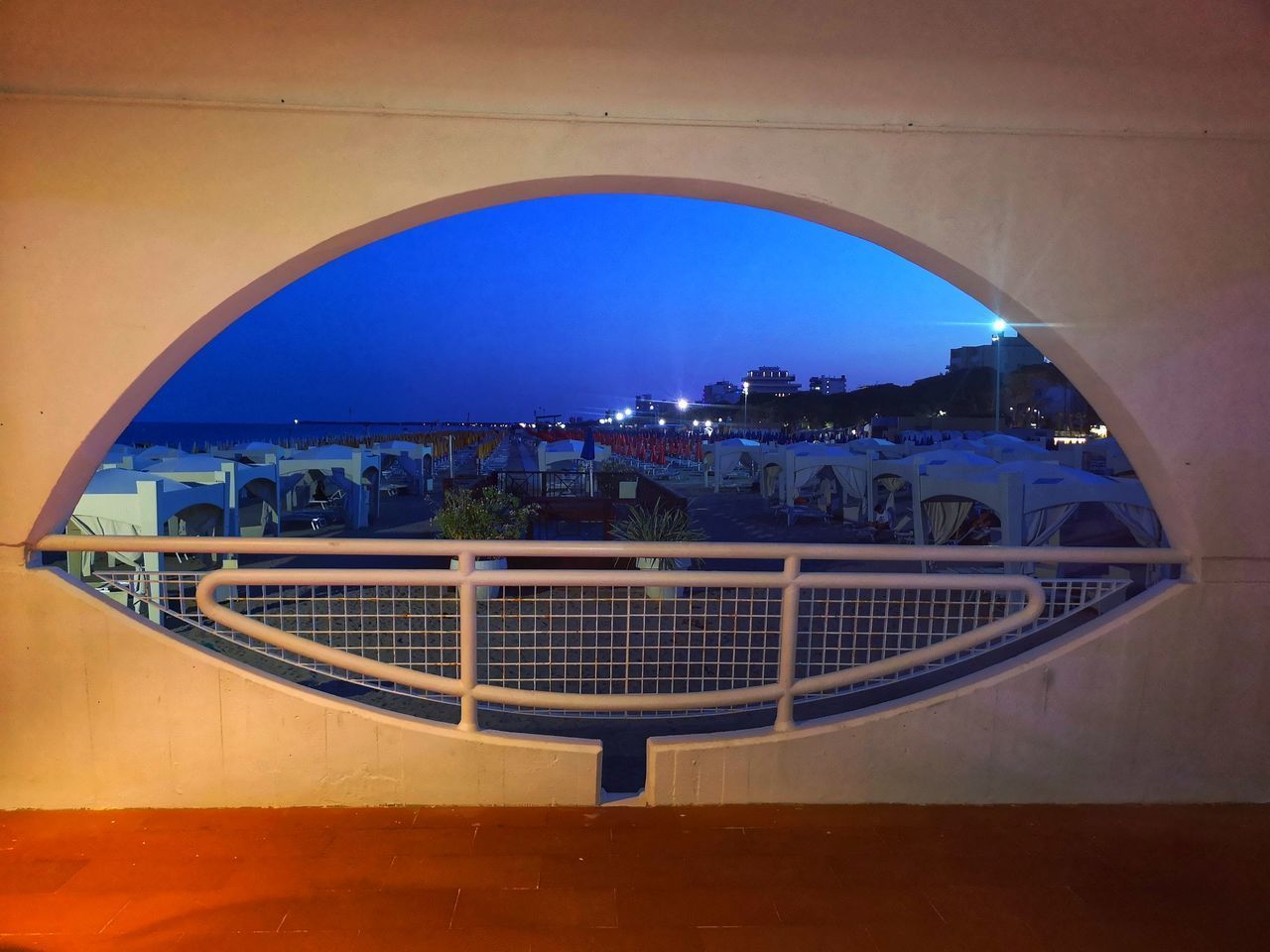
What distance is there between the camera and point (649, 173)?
2773mm

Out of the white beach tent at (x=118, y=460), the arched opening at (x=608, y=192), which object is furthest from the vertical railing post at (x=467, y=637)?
the white beach tent at (x=118, y=460)

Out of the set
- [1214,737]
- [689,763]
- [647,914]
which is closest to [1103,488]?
[1214,737]

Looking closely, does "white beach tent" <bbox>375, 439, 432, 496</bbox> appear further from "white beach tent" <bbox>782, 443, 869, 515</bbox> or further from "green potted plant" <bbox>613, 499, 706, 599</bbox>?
"green potted plant" <bbox>613, 499, 706, 599</bbox>

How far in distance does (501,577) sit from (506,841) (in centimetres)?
101

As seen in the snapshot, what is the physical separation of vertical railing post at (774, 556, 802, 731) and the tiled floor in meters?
0.39

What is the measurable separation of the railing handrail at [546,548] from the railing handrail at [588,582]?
8 centimetres

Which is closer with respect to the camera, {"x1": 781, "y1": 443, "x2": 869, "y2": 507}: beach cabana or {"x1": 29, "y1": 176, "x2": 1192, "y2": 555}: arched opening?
{"x1": 29, "y1": 176, "x2": 1192, "y2": 555}: arched opening

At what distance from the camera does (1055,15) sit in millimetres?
2615

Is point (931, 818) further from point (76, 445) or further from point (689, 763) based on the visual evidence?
point (76, 445)

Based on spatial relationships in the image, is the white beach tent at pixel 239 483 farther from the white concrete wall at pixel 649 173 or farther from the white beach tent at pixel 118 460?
the white concrete wall at pixel 649 173

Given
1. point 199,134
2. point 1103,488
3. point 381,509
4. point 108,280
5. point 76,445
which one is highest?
point 199,134

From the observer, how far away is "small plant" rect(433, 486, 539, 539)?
7.55 meters

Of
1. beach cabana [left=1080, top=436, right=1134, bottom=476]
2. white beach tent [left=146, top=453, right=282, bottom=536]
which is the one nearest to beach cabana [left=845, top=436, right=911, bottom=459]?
beach cabana [left=1080, top=436, right=1134, bottom=476]

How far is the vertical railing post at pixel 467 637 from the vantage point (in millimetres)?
2734
